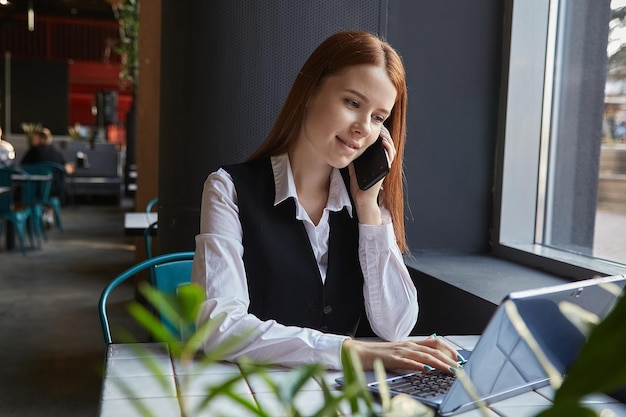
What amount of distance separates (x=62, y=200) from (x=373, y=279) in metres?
11.8

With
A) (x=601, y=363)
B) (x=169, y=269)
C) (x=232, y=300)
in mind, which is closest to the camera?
(x=601, y=363)

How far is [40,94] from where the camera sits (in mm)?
19266

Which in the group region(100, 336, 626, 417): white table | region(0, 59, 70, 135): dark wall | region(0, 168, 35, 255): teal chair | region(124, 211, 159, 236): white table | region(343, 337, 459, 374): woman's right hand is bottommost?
region(0, 168, 35, 255): teal chair

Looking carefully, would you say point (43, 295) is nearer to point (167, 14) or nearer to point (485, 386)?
point (167, 14)

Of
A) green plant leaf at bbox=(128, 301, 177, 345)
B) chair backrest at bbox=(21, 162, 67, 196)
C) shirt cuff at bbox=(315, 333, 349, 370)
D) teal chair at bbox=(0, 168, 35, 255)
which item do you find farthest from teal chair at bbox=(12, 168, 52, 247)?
green plant leaf at bbox=(128, 301, 177, 345)

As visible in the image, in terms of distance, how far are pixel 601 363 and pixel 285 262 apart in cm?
151

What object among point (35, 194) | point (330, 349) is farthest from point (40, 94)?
point (330, 349)

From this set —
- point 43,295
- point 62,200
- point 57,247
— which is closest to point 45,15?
point 62,200

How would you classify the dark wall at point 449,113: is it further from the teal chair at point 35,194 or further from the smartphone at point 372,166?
the teal chair at point 35,194

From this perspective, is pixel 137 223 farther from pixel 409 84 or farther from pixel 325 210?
pixel 325 210

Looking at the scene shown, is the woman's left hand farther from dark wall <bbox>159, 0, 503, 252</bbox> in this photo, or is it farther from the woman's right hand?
dark wall <bbox>159, 0, 503, 252</bbox>

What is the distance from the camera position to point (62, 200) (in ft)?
41.3

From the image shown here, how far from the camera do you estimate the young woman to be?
66.7 inches

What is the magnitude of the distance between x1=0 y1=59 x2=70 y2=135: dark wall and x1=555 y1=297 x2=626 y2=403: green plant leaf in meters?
20.5
